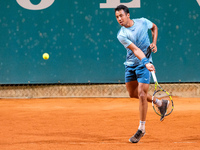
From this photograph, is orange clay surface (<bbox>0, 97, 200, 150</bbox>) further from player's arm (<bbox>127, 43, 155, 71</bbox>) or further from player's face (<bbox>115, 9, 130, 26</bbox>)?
player's face (<bbox>115, 9, 130, 26</bbox>)

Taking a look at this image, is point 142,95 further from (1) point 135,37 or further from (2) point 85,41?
(2) point 85,41

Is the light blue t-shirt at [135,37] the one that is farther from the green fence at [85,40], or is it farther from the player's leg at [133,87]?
the green fence at [85,40]

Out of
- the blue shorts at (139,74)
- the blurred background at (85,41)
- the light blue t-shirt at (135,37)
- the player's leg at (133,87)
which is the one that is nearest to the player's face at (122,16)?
the light blue t-shirt at (135,37)

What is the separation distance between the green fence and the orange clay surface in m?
0.67

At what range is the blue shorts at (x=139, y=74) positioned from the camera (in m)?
4.76

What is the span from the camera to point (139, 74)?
483 centimetres

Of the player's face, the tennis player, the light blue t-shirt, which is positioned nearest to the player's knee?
the tennis player

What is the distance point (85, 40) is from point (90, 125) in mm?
3539

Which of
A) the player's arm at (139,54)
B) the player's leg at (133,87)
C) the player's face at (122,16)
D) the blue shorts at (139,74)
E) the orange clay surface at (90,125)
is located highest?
the player's face at (122,16)

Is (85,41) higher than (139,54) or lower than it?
lower

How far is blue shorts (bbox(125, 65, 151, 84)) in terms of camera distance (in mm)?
4762

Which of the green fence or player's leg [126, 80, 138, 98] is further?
the green fence

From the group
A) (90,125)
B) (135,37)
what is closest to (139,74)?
(135,37)

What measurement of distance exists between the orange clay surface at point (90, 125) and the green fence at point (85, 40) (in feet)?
2.20
